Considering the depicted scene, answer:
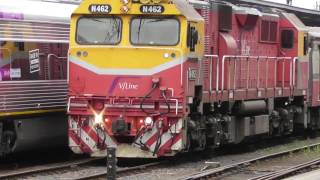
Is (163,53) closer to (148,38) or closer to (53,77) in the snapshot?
(148,38)

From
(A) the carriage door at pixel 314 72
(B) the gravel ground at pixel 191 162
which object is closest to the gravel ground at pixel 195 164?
(B) the gravel ground at pixel 191 162

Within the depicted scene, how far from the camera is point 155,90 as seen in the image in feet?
44.0

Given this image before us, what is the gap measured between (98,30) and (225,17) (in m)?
3.61

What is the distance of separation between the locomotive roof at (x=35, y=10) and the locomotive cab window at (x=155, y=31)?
6.23ft

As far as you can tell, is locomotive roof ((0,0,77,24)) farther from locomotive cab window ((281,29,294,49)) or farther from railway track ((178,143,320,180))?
locomotive cab window ((281,29,294,49))

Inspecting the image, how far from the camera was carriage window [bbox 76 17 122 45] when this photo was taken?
45.2 feet

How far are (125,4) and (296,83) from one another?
7739 mm

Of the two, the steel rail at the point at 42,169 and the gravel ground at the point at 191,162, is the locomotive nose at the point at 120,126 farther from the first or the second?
the steel rail at the point at 42,169

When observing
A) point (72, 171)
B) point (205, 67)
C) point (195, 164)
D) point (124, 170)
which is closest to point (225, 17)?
point (205, 67)

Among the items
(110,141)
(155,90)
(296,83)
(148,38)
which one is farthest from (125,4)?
(296,83)

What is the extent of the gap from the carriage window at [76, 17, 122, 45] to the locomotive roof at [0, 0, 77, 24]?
0.87 metres

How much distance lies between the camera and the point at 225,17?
→ 1617 cm

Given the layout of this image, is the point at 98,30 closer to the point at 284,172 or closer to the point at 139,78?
the point at 139,78

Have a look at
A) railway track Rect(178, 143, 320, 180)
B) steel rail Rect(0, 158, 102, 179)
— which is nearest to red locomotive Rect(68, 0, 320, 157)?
steel rail Rect(0, 158, 102, 179)
